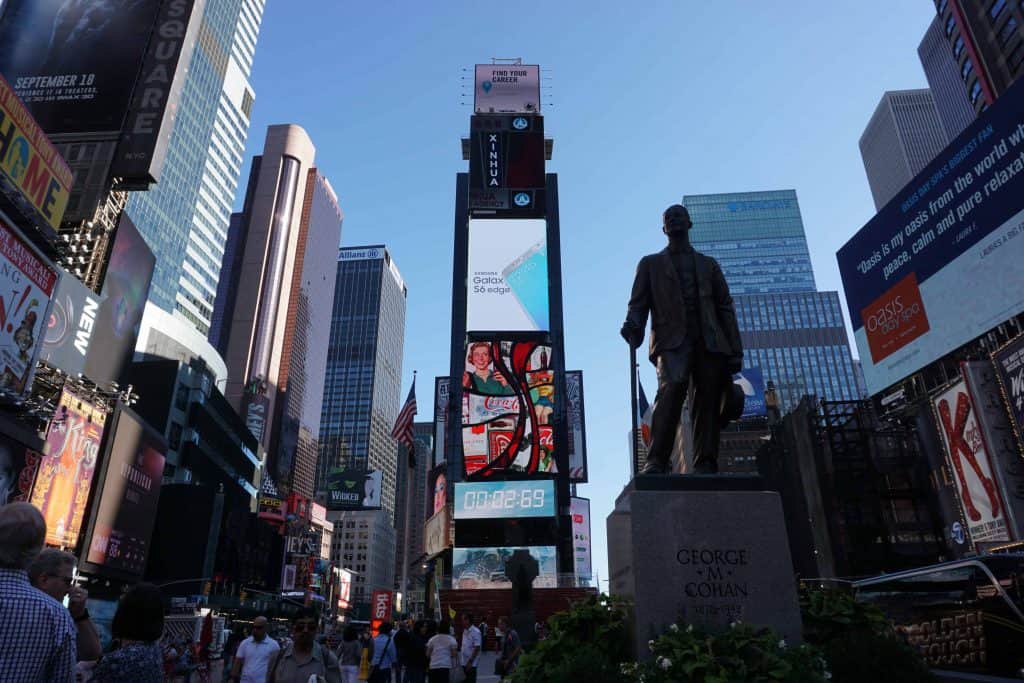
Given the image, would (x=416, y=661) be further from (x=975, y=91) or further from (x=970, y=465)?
(x=975, y=91)

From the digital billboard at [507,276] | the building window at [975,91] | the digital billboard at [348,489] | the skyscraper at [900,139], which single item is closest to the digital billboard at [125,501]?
the digital billboard at [507,276]

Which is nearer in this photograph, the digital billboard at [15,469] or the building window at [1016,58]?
the digital billboard at [15,469]

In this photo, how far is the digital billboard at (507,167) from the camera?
7138cm

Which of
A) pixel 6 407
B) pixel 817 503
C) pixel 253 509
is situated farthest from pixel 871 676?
pixel 253 509

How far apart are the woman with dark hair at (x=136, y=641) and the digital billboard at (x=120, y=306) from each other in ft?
126

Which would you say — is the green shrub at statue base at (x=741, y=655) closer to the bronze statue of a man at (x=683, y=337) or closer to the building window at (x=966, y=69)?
the bronze statue of a man at (x=683, y=337)

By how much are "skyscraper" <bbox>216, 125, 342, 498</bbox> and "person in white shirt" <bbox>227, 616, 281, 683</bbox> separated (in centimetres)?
13450

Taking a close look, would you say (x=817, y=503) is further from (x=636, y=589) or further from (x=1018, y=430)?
(x=636, y=589)

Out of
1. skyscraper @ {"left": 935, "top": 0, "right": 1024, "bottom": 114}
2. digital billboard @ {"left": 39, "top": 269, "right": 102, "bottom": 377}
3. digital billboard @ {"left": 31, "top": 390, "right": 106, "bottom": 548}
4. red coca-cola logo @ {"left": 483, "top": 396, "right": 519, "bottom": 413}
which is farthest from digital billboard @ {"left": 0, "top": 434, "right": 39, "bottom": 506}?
skyscraper @ {"left": 935, "top": 0, "right": 1024, "bottom": 114}

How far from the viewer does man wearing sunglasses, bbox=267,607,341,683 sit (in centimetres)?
723

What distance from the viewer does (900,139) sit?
142 meters

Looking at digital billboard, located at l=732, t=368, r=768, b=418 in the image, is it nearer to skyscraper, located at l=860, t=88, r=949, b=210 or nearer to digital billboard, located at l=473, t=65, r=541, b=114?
digital billboard, located at l=473, t=65, r=541, b=114

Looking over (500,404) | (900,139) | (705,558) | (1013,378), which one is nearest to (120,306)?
(500,404)

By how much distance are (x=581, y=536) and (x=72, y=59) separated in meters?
93.5
